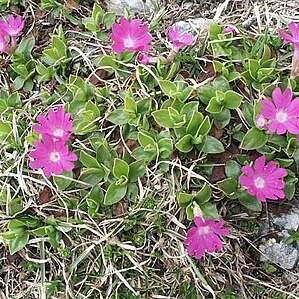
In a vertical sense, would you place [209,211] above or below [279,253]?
above

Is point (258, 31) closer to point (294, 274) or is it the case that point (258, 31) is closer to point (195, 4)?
point (195, 4)

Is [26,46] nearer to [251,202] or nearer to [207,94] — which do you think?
[207,94]

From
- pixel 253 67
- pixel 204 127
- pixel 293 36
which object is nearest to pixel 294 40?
pixel 293 36

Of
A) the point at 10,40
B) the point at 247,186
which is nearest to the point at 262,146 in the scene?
the point at 247,186

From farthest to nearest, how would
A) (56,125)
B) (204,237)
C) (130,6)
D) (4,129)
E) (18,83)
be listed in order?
(130,6) < (18,83) < (4,129) < (56,125) < (204,237)

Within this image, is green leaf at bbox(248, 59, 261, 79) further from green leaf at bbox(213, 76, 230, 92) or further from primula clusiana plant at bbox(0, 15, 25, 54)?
primula clusiana plant at bbox(0, 15, 25, 54)

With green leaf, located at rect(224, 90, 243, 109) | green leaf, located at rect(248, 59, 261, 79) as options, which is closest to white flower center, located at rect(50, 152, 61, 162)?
green leaf, located at rect(224, 90, 243, 109)

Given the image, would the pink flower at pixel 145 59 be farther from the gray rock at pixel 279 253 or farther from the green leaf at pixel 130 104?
the gray rock at pixel 279 253
